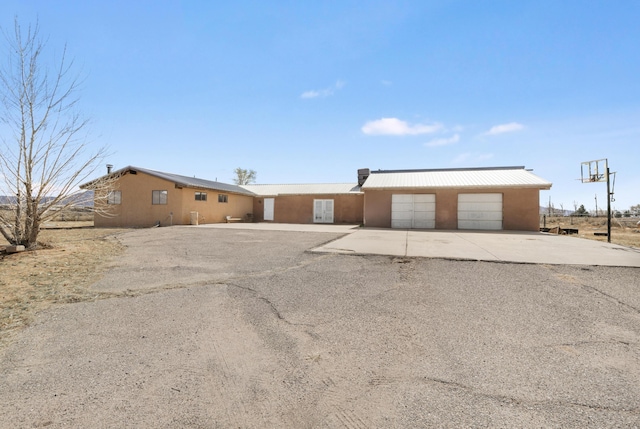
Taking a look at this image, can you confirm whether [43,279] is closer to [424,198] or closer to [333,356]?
[333,356]

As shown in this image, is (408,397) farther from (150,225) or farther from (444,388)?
(150,225)

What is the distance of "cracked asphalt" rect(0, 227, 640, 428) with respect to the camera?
6.57 feet

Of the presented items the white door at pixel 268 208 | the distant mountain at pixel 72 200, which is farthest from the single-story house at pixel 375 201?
the distant mountain at pixel 72 200

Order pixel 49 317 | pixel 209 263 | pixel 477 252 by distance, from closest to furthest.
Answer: pixel 49 317 → pixel 209 263 → pixel 477 252

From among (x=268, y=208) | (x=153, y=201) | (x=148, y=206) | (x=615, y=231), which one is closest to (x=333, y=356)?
(x=153, y=201)

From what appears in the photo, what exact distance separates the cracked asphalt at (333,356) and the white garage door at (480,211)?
451 inches

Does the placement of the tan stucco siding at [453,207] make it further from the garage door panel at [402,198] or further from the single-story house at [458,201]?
the garage door panel at [402,198]

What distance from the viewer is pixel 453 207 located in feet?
54.1

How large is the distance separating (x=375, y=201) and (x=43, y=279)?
15.1 metres

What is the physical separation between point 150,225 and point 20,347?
58.5 feet

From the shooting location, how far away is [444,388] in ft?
7.39

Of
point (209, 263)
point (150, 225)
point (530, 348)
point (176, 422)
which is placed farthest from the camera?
point (150, 225)

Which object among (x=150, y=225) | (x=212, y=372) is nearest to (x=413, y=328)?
(x=212, y=372)

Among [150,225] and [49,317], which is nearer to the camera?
[49,317]
